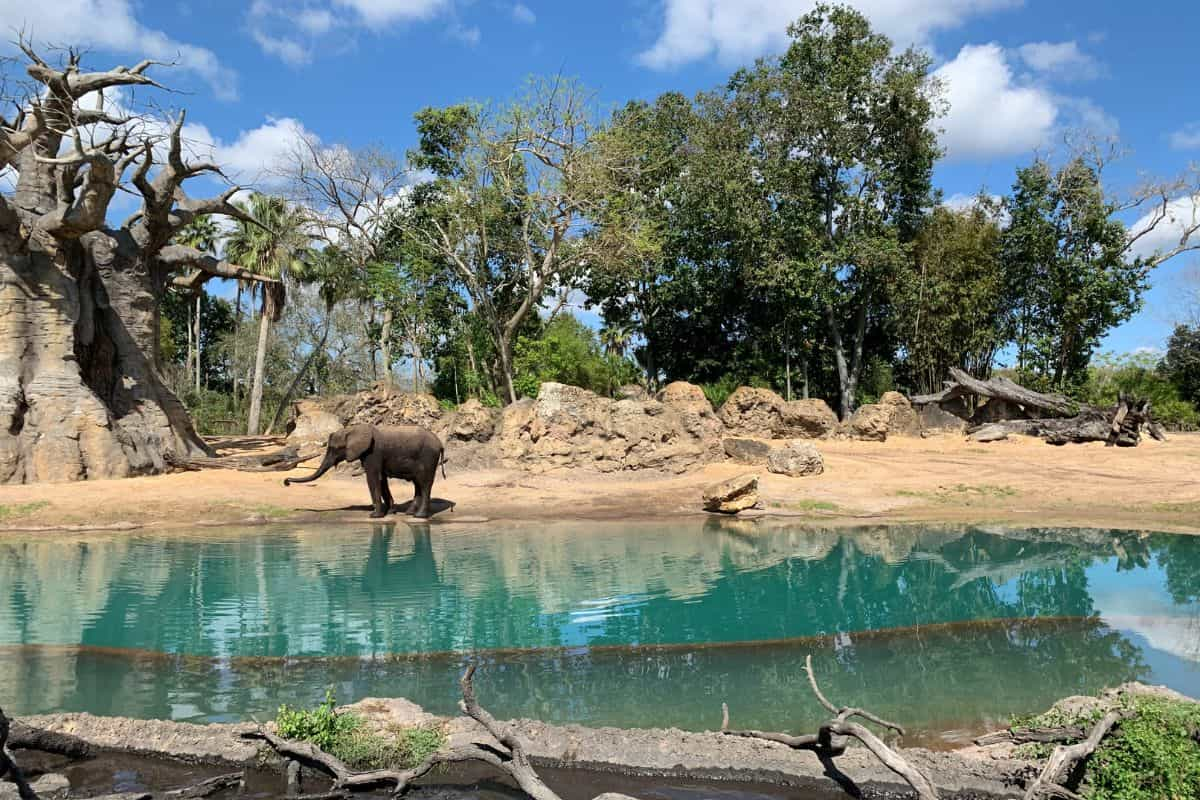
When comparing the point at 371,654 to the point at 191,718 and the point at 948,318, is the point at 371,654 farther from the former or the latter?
the point at 948,318

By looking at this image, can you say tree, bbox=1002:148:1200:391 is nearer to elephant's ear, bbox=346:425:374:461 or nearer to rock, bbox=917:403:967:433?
rock, bbox=917:403:967:433

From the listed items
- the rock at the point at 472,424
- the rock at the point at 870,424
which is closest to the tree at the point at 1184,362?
the rock at the point at 870,424

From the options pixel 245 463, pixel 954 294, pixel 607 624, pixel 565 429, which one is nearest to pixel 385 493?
pixel 565 429

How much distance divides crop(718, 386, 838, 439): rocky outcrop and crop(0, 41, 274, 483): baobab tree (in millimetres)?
14804

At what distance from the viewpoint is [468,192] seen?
26578 millimetres

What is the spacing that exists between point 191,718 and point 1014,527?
43.7 feet

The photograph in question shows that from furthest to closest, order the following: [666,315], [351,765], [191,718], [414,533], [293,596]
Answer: [666,315] < [414,533] < [293,596] < [191,718] < [351,765]

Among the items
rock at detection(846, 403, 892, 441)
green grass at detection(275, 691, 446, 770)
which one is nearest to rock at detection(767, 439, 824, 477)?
rock at detection(846, 403, 892, 441)

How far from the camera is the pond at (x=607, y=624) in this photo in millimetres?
6410

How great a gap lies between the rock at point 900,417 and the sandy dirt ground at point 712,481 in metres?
4.77

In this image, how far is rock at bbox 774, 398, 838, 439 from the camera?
24844mm

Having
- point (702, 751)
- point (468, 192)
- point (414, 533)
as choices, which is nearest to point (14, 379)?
point (414, 533)

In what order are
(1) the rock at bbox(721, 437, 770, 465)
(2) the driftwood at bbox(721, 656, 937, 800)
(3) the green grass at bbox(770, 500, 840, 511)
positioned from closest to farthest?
(2) the driftwood at bbox(721, 656, 937, 800) < (3) the green grass at bbox(770, 500, 840, 511) < (1) the rock at bbox(721, 437, 770, 465)

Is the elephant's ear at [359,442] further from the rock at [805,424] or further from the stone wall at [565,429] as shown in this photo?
the rock at [805,424]
